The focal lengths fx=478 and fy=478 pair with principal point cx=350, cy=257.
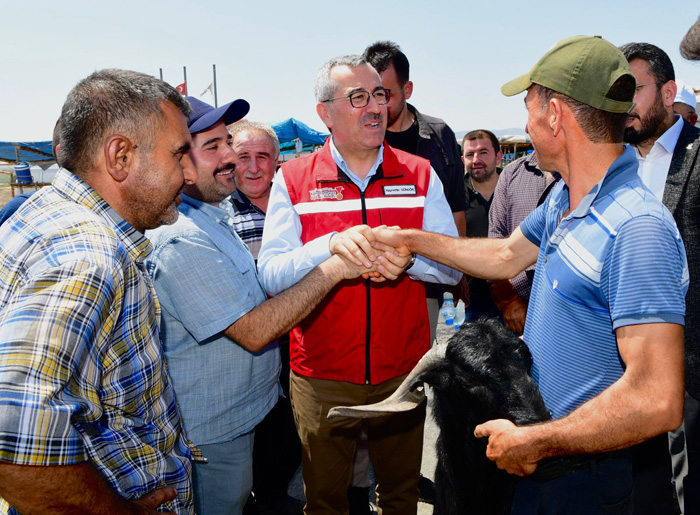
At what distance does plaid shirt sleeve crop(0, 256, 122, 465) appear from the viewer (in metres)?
1.01

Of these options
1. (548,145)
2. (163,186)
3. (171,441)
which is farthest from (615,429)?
(163,186)

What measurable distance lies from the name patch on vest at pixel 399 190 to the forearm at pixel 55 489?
2.09 meters

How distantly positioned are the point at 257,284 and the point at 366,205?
0.81 metres

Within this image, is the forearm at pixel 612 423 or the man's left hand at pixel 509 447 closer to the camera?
the forearm at pixel 612 423

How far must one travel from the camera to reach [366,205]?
2.84 meters

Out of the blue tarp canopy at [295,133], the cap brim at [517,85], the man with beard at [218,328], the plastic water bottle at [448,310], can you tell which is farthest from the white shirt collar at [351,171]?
the blue tarp canopy at [295,133]

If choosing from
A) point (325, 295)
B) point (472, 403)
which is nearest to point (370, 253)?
point (325, 295)

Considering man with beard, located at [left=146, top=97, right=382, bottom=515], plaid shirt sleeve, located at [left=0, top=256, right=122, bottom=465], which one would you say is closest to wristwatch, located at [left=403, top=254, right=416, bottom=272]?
man with beard, located at [left=146, top=97, right=382, bottom=515]

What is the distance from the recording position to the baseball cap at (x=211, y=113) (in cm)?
263

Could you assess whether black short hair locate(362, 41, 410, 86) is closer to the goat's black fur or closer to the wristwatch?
the wristwatch

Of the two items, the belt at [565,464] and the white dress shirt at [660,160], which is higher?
the white dress shirt at [660,160]

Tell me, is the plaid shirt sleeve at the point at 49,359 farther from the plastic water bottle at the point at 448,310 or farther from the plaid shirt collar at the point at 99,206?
the plastic water bottle at the point at 448,310

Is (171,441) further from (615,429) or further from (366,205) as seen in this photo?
(366,205)

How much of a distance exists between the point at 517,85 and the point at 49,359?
185cm
